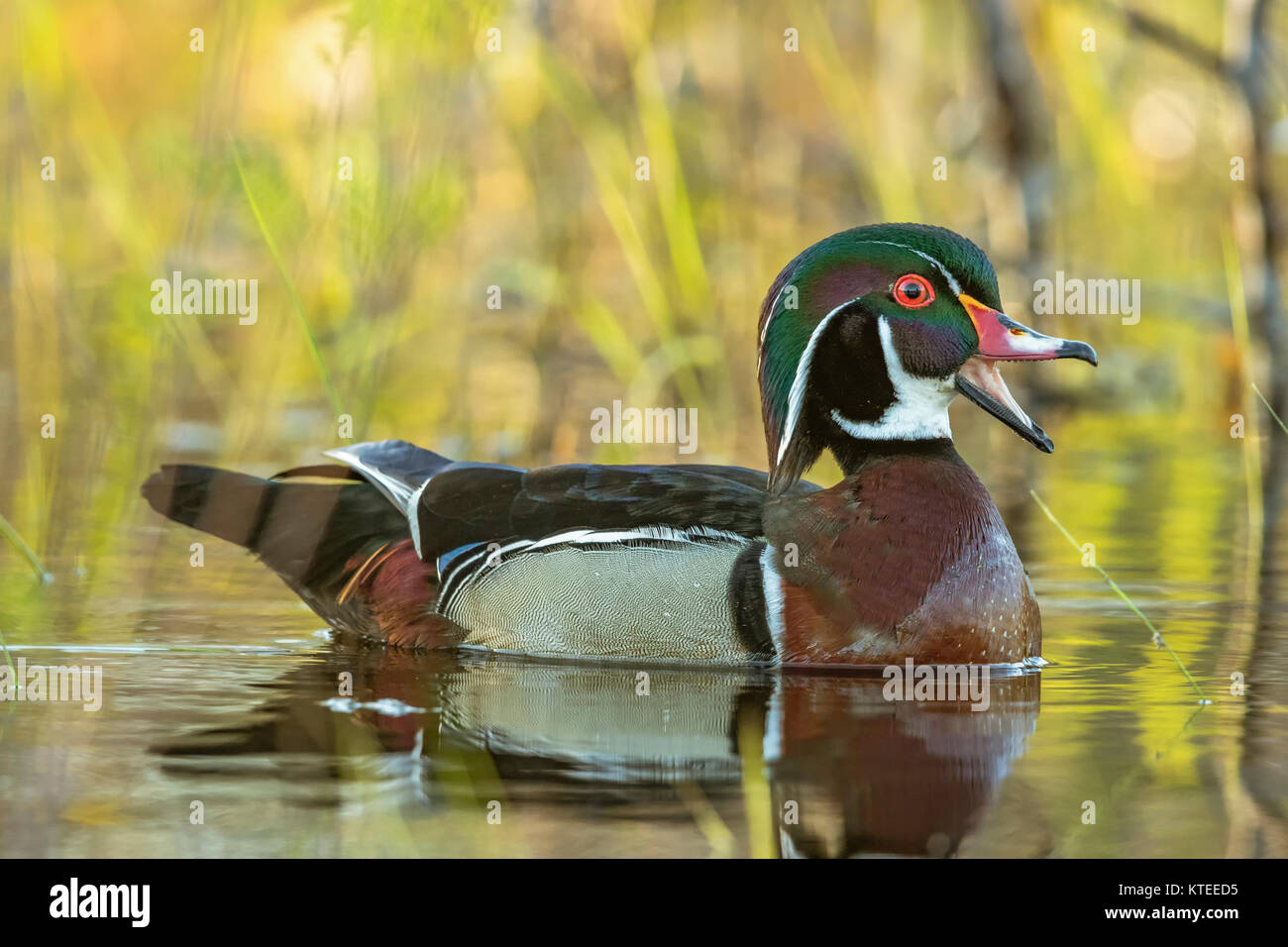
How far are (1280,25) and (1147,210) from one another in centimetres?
198

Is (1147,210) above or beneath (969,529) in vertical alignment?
above

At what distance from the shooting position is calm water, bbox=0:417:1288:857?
182 inches

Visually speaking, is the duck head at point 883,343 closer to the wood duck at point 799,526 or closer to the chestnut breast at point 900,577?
the wood duck at point 799,526

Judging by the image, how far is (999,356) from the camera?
6.78 metres

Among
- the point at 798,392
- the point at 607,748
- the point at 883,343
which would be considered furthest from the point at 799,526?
the point at 607,748

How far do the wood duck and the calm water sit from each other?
0.17 meters

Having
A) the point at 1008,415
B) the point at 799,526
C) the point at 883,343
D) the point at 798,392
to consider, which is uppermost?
the point at 883,343

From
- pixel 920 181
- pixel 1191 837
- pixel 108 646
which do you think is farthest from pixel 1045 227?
pixel 1191 837

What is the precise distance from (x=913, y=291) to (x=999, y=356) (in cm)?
37

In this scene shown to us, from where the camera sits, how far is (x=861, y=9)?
51.1ft

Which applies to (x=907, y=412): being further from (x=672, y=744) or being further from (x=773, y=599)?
(x=672, y=744)

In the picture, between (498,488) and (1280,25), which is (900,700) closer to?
(498,488)

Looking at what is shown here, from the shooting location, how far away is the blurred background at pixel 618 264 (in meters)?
6.66

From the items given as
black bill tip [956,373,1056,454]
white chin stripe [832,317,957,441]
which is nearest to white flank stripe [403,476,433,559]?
white chin stripe [832,317,957,441]
